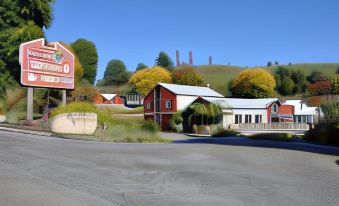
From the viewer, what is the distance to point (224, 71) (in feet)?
504

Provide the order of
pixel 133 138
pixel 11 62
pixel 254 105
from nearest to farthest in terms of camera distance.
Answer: pixel 133 138 → pixel 11 62 → pixel 254 105

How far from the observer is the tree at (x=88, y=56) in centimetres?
9094

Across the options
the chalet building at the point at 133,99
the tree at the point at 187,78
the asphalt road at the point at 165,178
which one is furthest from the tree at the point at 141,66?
the asphalt road at the point at 165,178

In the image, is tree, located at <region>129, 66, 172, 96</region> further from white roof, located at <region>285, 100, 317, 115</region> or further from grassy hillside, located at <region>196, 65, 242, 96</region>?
grassy hillside, located at <region>196, 65, 242, 96</region>

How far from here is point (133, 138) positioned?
2366 centimetres

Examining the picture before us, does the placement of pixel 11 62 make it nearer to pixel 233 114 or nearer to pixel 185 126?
pixel 185 126

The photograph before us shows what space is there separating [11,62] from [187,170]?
3767 centimetres

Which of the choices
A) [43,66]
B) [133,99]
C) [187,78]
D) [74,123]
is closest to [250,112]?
[187,78]

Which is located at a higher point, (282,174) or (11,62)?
(11,62)

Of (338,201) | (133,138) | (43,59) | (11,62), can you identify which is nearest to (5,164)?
(338,201)

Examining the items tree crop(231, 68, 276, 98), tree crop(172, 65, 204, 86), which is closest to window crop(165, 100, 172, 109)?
tree crop(172, 65, 204, 86)

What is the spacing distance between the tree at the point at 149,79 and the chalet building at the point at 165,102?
101 feet

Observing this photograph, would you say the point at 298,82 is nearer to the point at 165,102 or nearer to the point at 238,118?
the point at 238,118

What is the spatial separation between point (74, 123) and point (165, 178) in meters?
16.3
